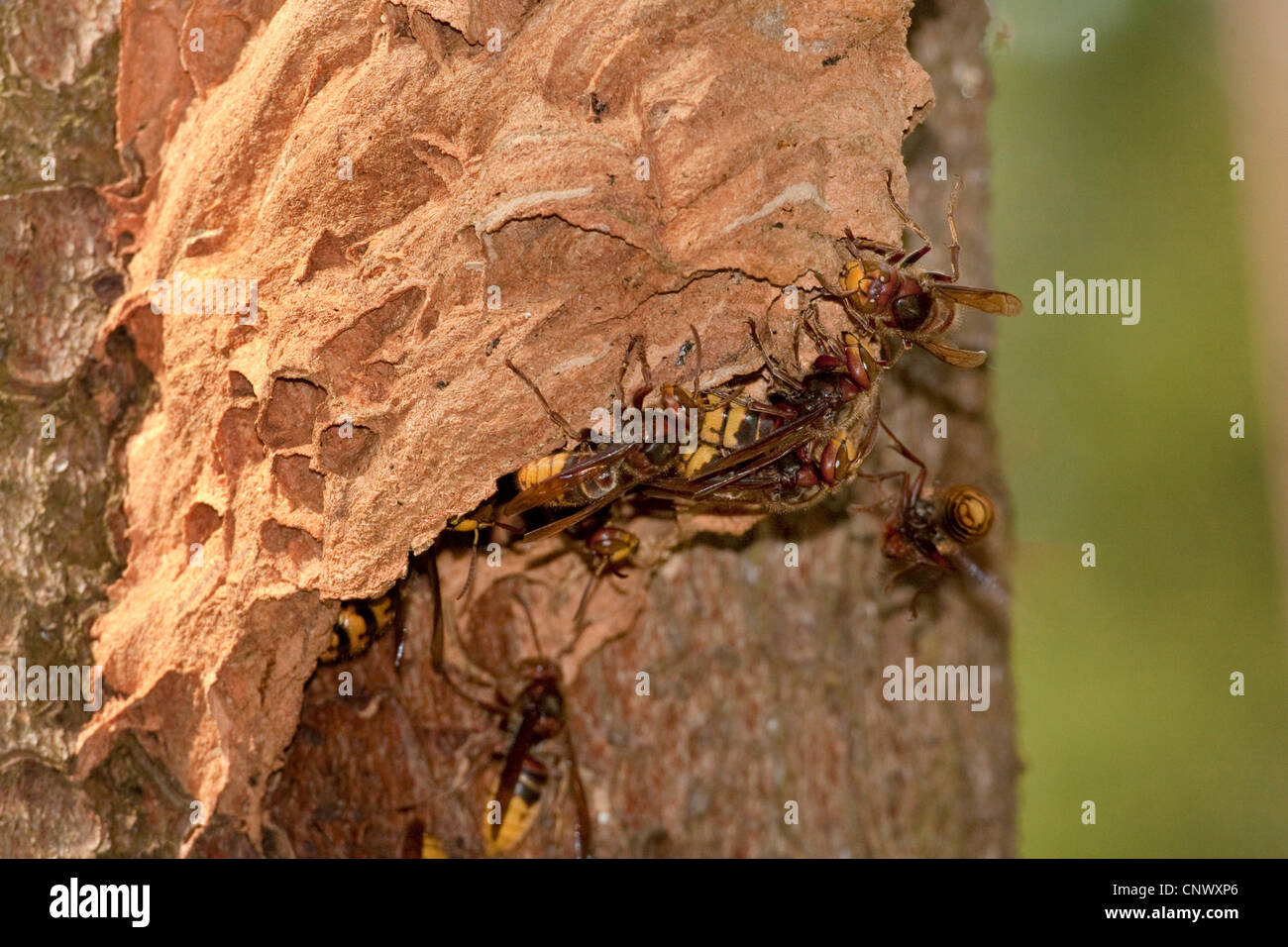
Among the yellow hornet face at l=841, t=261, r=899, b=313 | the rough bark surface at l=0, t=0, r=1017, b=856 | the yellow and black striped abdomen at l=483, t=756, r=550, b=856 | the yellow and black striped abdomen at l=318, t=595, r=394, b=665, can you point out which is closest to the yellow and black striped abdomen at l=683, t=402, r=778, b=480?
the rough bark surface at l=0, t=0, r=1017, b=856

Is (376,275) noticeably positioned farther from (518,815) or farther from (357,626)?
(518,815)

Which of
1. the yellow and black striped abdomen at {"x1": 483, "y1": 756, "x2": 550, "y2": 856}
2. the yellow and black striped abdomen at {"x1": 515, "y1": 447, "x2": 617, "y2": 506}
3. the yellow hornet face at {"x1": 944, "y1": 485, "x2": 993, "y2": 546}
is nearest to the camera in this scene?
the yellow and black striped abdomen at {"x1": 515, "y1": 447, "x2": 617, "y2": 506}

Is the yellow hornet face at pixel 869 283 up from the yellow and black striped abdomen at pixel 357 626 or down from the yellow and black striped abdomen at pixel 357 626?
up

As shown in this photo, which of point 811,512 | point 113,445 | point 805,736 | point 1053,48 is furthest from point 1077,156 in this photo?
point 113,445

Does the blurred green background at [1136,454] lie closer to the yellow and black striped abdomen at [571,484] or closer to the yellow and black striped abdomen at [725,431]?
the yellow and black striped abdomen at [725,431]

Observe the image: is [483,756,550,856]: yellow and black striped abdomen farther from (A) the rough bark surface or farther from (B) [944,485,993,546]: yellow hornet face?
(B) [944,485,993,546]: yellow hornet face

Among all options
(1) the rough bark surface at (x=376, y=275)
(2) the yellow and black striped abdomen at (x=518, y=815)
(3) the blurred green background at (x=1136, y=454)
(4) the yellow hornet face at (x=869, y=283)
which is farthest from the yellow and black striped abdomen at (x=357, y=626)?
(3) the blurred green background at (x=1136, y=454)
